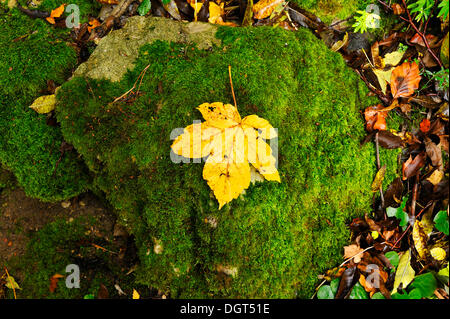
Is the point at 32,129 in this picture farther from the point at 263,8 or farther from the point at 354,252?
the point at 354,252

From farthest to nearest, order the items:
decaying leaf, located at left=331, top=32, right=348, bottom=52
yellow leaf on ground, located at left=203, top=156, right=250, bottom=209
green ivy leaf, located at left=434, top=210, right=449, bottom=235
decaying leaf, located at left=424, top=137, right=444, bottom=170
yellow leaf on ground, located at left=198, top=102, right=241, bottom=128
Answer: decaying leaf, located at left=331, top=32, right=348, bottom=52, decaying leaf, located at left=424, top=137, right=444, bottom=170, green ivy leaf, located at left=434, top=210, right=449, bottom=235, yellow leaf on ground, located at left=198, top=102, right=241, bottom=128, yellow leaf on ground, located at left=203, top=156, right=250, bottom=209

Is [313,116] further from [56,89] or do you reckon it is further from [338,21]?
[56,89]

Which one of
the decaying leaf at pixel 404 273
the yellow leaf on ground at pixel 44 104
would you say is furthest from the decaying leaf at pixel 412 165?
the yellow leaf on ground at pixel 44 104

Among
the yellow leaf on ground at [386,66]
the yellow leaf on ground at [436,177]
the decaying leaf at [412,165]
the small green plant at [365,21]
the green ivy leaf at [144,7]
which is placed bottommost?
the yellow leaf on ground at [436,177]

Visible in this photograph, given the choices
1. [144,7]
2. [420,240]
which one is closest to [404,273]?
[420,240]

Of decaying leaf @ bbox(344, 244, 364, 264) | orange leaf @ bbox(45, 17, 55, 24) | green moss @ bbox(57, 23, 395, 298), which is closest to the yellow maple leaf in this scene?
green moss @ bbox(57, 23, 395, 298)

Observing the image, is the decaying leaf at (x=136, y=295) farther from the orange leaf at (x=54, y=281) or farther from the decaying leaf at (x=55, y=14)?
the decaying leaf at (x=55, y=14)

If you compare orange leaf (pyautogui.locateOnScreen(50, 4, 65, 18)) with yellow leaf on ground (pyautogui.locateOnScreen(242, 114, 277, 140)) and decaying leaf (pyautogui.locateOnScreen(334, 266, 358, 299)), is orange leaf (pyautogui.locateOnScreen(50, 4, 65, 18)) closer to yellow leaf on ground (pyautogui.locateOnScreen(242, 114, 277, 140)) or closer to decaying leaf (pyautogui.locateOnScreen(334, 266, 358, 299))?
yellow leaf on ground (pyautogui.locateOnScreen(242, 114, 277, 140))
